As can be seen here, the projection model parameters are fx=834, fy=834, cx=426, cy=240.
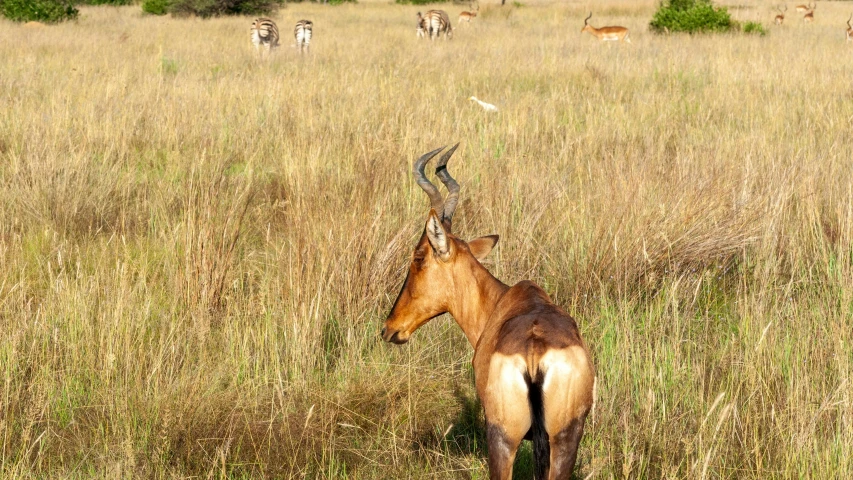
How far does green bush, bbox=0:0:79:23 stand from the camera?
72.6 feet

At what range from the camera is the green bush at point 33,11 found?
72.6ft

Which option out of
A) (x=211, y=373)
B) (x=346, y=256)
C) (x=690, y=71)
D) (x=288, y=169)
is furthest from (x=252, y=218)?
(x=690, y=71)

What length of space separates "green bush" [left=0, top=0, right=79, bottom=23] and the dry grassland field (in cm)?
1477

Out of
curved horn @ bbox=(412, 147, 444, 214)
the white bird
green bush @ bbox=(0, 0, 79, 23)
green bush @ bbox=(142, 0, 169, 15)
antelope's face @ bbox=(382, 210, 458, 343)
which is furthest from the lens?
green bush @ bbox=(142, 0, 169, 15)

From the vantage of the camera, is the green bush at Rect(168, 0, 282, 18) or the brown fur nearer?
the brown fur

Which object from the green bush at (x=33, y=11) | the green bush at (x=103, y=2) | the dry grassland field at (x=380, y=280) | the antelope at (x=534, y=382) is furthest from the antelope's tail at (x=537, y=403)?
the green bush at (x=103, y=2)

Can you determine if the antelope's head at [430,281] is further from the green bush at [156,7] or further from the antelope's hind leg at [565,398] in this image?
the green bush at [156,7]

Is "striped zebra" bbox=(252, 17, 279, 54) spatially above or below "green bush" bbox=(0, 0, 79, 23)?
below

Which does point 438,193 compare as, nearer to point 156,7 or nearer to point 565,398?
point 565,398

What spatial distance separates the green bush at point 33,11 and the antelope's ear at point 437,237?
73.2ft

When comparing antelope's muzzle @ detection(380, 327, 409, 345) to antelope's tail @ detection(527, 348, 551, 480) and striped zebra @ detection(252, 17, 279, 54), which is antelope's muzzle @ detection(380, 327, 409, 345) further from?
striped zebra @ detection(252, 17, 279, 54)

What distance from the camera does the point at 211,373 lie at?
3783 millimetres

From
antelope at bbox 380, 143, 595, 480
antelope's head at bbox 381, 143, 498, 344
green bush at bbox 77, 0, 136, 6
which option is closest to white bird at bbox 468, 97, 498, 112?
antelope's head at bbox 381, 143, 498, 344

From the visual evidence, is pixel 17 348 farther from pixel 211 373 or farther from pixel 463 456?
pixel 463 456
